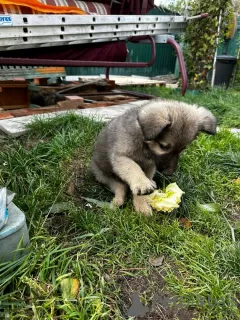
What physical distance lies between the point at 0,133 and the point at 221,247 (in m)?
2.43

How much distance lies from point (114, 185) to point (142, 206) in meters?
0.37

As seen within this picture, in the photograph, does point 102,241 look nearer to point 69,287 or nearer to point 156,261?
Answer: point 156,261

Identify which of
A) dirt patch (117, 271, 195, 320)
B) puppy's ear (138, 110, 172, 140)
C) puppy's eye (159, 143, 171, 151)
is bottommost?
dirt patch (117, 271, 195, 320)

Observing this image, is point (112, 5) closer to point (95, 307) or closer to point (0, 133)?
point (0, 133)

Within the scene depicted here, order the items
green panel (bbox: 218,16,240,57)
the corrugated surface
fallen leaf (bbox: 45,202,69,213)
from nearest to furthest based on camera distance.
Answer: fallen leaf (bbox: 45,202,69,213) → green panel (bbox: 218,16,240,57) → the corrugated surface

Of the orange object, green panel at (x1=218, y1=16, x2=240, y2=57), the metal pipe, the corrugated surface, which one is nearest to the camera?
the orange object

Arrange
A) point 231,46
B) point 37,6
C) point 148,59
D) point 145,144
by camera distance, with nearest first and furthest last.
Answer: point 145,144, point 37,6, point 231,46, point 148,59

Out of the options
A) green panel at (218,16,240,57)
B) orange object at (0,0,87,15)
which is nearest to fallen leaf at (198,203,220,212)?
orange object at (0,0,87,15)

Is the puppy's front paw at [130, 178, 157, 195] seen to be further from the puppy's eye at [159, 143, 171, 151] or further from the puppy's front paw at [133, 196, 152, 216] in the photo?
the puppy's eye at [159, 143, 171, 151]

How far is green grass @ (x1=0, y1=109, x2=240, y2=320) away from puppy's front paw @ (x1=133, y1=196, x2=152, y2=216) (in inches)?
2.5

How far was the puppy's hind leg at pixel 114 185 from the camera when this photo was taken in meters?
2.32

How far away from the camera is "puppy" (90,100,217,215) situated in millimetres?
2074

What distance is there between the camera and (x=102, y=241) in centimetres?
182

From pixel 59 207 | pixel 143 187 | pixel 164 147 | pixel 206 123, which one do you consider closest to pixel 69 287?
pixel 59 207
